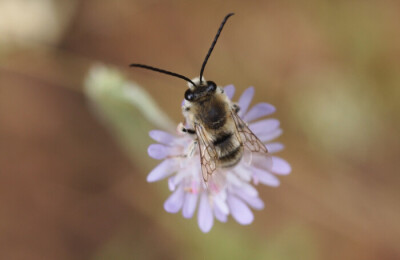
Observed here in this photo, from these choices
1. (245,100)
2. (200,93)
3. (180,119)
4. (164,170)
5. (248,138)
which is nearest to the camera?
(200,93)

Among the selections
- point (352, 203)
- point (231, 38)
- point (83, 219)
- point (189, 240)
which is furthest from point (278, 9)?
point (83, 219)

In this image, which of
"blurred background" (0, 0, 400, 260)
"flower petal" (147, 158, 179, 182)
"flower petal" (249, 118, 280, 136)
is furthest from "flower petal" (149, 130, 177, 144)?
"blurred background" (0, 0, 400, 260)

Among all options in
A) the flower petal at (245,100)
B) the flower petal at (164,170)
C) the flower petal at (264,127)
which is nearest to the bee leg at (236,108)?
the flower petal at (245,100)

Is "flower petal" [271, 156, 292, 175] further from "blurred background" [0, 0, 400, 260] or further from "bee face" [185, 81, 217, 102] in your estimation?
"blurred background" [0, 0, 400, 260]

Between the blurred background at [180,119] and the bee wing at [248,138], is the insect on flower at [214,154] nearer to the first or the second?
the bee wing at [248,138]

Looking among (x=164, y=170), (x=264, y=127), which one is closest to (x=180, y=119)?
(x=264, y=127)

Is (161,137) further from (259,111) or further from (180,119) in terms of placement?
(180,119)

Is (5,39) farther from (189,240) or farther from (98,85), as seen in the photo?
(189,240)
